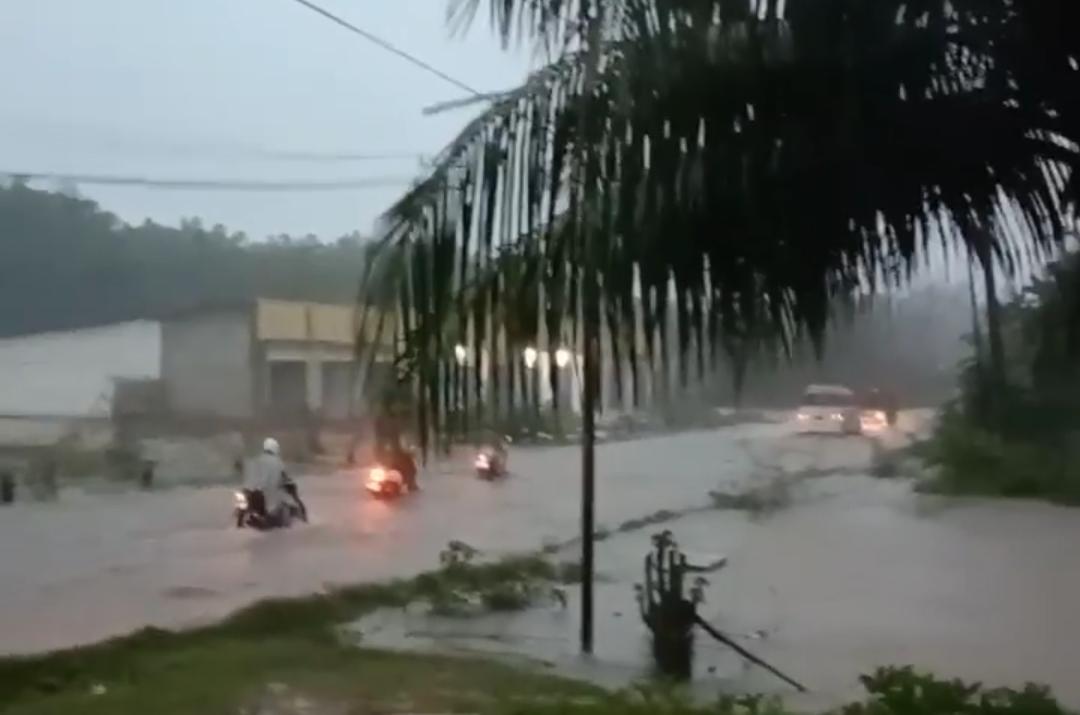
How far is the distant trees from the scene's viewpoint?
342 centimetres

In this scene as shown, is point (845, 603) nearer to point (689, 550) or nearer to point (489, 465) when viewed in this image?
point (689, 550)

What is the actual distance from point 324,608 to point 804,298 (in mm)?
2079

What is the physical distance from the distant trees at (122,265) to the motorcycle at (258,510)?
48cm

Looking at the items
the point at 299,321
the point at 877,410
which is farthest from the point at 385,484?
the point at 877,410

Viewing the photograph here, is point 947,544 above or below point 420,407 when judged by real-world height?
below

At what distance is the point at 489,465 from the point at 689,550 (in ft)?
1.93

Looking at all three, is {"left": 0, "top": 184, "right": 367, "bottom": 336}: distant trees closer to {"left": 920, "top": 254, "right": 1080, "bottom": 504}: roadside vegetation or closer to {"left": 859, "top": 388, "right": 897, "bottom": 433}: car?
{"left": 859, "top": 388, "right": 897, "bottom": 433}: car

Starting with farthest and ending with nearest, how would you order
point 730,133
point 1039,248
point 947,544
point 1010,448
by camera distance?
point 947,544 < point 1010,448 < point 1039,248 < point 730,133

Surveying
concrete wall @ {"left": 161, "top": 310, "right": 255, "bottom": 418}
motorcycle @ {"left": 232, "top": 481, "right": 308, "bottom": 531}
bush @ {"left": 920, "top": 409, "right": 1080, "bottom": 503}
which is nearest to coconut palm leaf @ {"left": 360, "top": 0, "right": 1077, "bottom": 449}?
bush @ {"left": 920, "top": 409, "right": 1080, "bottom": 503}

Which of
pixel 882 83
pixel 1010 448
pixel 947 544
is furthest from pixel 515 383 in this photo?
pixel 947 544

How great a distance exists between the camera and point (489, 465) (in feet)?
11.1

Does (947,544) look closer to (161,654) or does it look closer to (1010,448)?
(1010,448)

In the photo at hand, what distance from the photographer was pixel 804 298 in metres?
1.97

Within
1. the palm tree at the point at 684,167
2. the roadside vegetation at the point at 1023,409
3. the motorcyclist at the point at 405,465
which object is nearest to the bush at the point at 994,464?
the roadside vegetation at the point at 1023,409
